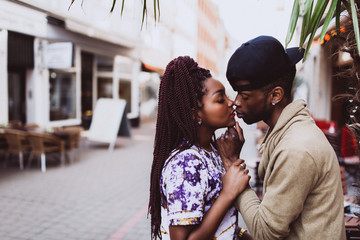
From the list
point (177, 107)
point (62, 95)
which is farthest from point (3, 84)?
point (177, 107)

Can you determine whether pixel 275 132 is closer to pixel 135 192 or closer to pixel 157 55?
pixel 135 192

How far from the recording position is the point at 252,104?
5.36 feet

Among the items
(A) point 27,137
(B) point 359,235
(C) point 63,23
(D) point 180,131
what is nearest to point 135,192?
(A) point 27,137

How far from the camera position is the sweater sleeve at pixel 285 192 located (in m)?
1.37

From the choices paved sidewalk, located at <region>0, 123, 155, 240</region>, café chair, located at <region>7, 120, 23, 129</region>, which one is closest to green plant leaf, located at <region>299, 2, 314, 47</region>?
paved sidewalk, located at <region>0, 123, 155, 240</region>

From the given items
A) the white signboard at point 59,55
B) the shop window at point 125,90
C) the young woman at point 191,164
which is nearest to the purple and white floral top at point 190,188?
the young woman at point 191,164

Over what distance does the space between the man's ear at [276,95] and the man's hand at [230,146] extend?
0.28m

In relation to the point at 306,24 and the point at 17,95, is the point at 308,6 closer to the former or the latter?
the point at 306,24

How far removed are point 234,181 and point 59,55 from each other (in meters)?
11.7

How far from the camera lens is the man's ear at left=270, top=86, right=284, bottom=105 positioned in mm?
1600

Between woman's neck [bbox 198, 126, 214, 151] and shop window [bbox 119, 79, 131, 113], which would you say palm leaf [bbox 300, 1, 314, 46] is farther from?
shop window [bbox 119, 79, 131, 113]

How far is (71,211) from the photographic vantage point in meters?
5.72

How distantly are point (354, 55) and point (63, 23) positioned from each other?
13100 mm

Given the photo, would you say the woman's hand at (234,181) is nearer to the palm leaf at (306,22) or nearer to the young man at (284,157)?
the young man at (284,157)
